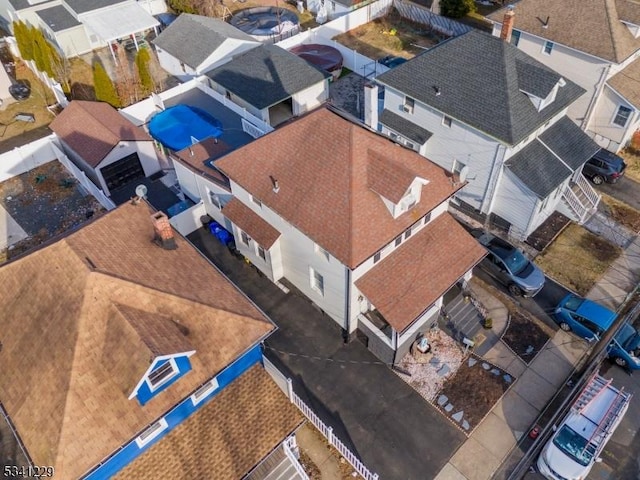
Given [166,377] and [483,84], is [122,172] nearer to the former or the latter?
[166,377]

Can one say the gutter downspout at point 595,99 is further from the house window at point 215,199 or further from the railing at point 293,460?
the railing at point 293,460

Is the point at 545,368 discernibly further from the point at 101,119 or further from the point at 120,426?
the point at 101,119

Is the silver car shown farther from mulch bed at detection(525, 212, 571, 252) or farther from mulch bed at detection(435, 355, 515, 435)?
mulch bed at detection(435, 355, 515, 435)

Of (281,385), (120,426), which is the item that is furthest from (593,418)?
(120,426)

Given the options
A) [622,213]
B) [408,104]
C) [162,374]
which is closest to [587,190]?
[622,213]

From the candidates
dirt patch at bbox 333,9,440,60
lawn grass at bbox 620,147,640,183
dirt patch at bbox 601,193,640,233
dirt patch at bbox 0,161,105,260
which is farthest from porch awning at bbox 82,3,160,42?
lawn grass at bbox 620,147,640,183

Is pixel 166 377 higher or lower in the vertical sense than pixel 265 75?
higher
